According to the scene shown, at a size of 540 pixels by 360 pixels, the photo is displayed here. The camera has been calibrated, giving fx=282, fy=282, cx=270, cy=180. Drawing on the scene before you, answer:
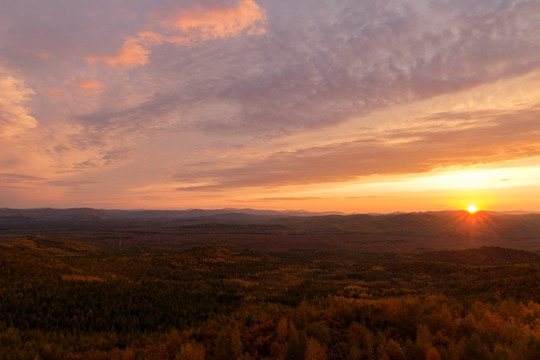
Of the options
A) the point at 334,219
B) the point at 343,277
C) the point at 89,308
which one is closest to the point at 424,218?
the point at 334,219

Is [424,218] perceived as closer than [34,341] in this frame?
No

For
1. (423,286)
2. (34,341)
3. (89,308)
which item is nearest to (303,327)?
(34,341)

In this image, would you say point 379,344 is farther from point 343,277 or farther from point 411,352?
point 343,277

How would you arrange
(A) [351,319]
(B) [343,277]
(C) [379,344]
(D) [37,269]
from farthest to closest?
(B) [343,277], (D) [37,269], (A) [351,319], (C) [379,344]

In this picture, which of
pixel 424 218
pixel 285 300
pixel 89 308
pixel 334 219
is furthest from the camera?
pixel 334 219

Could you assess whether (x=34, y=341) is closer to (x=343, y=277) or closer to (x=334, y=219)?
(x=343, y=277)

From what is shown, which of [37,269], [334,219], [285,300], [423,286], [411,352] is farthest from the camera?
[334,219]

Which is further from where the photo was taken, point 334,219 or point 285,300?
point 334,219

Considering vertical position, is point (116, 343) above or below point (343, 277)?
above

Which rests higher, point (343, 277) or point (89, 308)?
point (89, 308)
